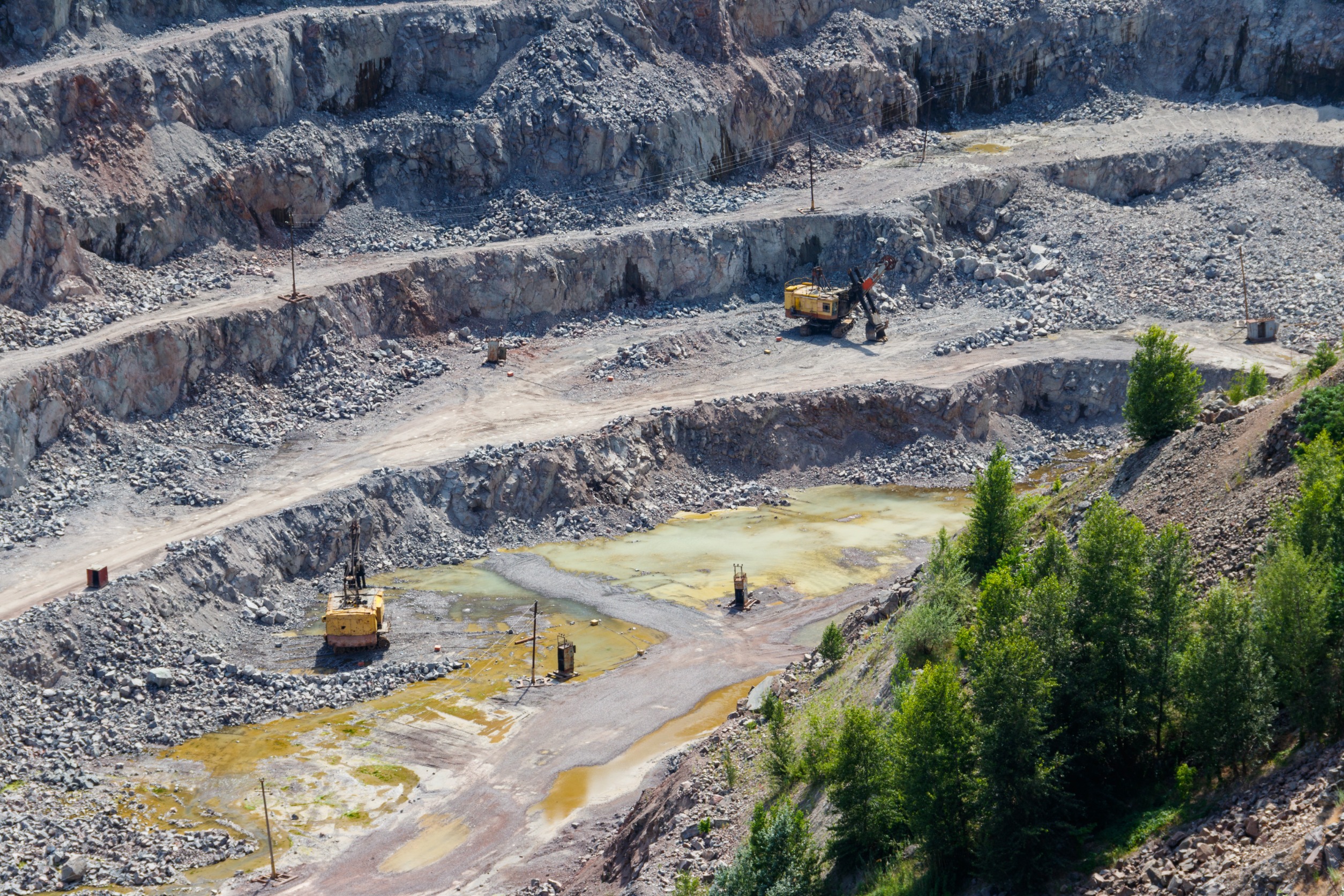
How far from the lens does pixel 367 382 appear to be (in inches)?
1876

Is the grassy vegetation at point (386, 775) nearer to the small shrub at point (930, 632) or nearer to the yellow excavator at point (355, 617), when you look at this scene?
the yellow excavator at point (355, 617)

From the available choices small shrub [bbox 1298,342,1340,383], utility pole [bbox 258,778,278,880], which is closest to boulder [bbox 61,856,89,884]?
utility pole [bbox 258,778,278,880]

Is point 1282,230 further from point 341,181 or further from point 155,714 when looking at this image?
point 155,714

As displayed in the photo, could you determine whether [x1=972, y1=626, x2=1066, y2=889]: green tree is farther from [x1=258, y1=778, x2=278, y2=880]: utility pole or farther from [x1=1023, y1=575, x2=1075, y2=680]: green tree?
[x1=258, y1=778, x2=278, y2=880]: utility pole

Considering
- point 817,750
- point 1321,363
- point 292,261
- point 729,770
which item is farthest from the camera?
point 292,261

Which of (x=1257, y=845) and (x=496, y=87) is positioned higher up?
(x=496, y=87)

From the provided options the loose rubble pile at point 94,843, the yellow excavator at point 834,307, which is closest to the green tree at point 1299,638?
the loose rubble pile at point 94,843

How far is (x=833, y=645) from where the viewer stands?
2864 centimetres

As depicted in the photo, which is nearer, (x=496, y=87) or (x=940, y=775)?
(x=940, y=775)

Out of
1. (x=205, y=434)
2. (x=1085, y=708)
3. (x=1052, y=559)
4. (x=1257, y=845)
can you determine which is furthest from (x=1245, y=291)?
(x=1257, y=845)

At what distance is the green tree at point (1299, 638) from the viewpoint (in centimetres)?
1784

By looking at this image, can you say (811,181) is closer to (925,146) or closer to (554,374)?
(925,146)

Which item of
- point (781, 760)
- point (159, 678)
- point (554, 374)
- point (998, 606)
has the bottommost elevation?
point (159, 678)

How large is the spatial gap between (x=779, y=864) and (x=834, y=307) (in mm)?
33443
